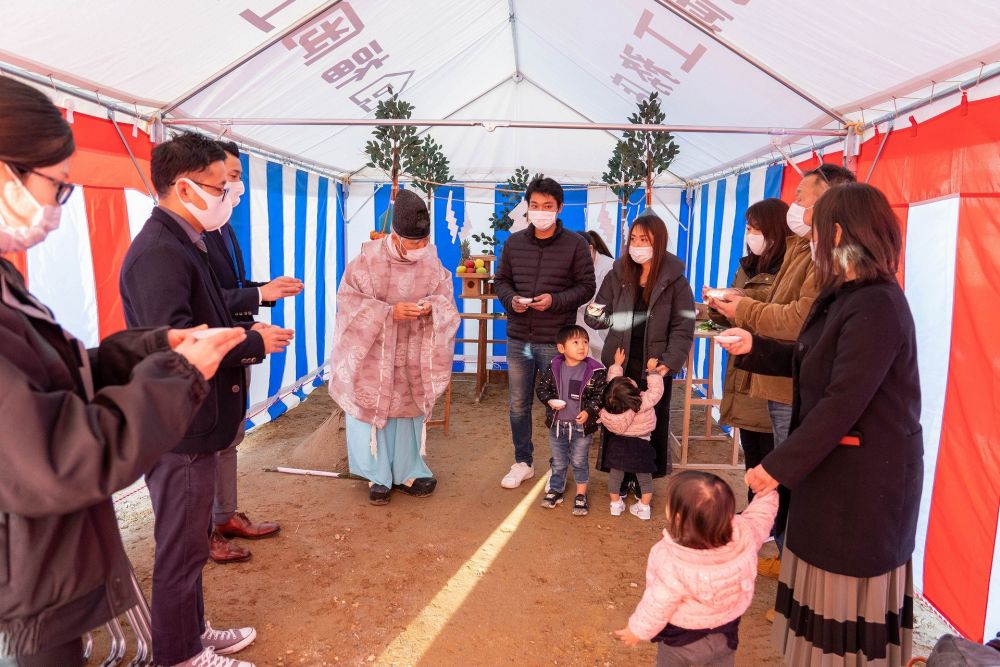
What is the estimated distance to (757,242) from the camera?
317cm

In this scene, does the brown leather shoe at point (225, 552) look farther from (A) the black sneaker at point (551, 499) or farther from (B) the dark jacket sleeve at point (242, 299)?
(A) the black sneaker at point (551, 499)

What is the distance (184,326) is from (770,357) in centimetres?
189

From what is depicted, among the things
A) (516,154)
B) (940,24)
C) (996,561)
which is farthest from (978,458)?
(516,154)

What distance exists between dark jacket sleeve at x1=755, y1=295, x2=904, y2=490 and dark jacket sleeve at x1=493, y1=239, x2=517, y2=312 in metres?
2.26

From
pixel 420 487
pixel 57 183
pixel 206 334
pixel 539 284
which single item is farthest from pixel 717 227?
pixel 57 183

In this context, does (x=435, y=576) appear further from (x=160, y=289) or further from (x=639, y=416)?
(x=160, y=289)

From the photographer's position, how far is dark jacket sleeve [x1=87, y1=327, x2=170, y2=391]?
127 cm

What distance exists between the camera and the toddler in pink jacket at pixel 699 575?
1.63 m

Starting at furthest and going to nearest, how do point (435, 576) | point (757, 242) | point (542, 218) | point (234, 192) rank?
point (542, 218), point (757, 242), point (435, 576), point (234, 192)

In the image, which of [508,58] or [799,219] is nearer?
[799,219]

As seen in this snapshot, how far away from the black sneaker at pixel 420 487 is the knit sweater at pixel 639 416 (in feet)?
3.84

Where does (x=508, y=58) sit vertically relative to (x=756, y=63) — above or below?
above

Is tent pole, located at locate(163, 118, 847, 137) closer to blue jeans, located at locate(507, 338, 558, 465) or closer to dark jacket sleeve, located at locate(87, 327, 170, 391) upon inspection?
blue jeans, located at locate(507, 338, 558, 465)

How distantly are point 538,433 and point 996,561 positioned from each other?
3.38 m
